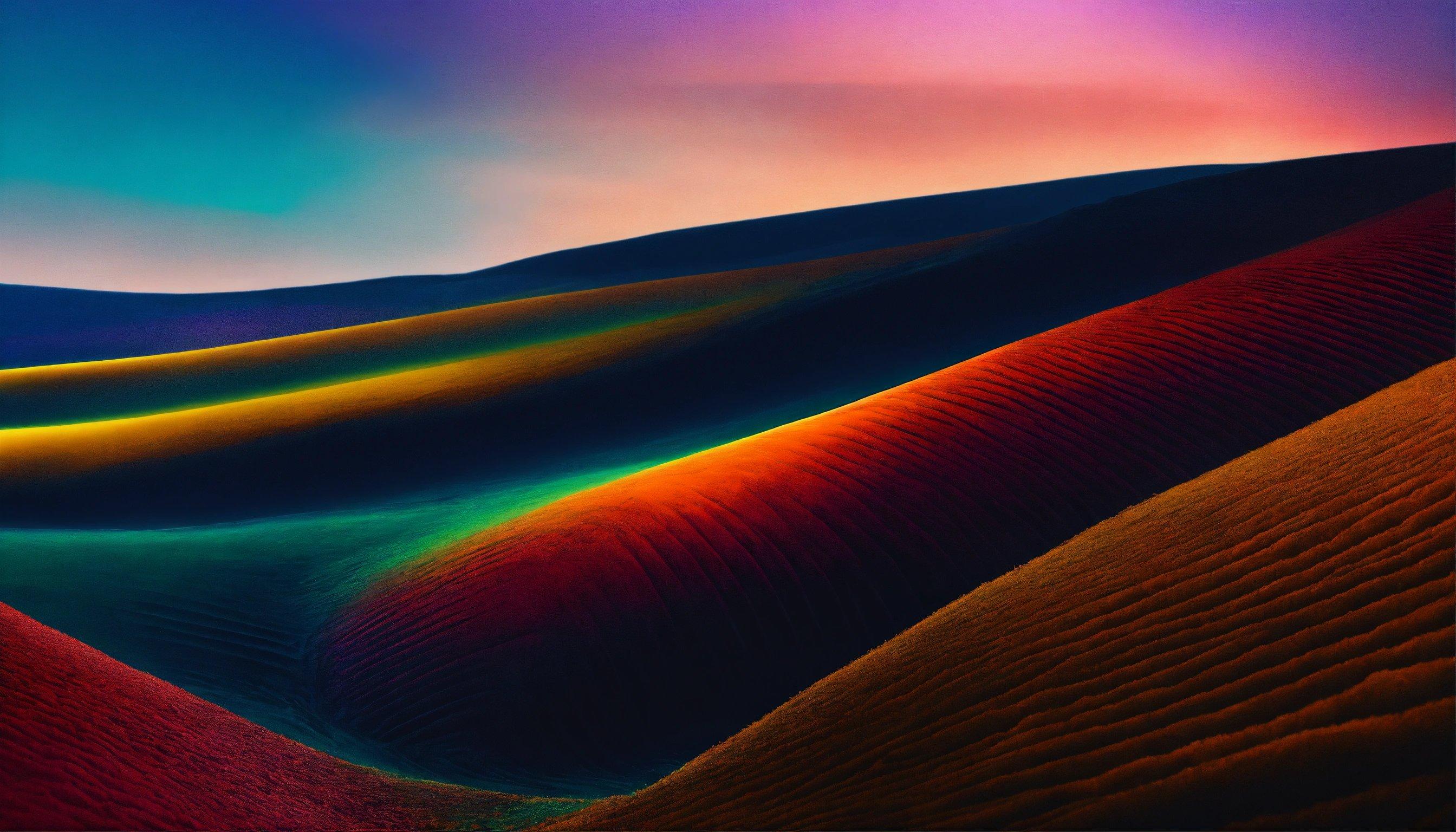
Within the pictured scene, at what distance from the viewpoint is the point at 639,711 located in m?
8.03

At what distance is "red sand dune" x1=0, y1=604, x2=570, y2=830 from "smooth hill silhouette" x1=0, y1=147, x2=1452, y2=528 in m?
9.63

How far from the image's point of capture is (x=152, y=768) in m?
4.87

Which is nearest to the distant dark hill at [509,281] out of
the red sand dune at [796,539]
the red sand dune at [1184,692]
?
the red sand dune at [796,539]

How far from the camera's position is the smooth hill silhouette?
17.1 meters

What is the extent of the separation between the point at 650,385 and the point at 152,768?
16458 millimetres

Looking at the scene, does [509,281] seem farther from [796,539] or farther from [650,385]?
[796,539]

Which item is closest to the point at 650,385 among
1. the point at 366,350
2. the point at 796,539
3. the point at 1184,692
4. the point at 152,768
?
the point at 796,539

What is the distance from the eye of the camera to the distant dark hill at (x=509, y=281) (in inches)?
1886

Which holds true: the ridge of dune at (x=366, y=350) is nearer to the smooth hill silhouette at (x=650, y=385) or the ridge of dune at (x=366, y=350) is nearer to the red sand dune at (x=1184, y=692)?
the smooth hill silhouette at (x=650, y=385)

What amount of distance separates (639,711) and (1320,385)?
7786 millimetres

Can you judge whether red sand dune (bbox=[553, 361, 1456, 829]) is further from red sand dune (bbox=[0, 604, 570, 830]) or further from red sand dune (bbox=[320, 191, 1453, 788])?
red sand dune (bbox=[320, 191, 1453, 788])

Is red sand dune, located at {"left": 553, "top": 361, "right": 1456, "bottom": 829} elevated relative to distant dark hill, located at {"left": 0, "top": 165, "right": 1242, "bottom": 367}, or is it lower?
lower

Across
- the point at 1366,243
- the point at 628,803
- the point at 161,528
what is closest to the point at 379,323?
the point at 161,528

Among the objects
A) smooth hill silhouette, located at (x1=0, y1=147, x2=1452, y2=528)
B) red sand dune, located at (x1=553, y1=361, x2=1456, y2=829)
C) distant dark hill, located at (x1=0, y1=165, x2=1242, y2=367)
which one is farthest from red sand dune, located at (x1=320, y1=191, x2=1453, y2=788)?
distant dark hill, located at (x1=0, y1=165, x2=1242, y2=367)
